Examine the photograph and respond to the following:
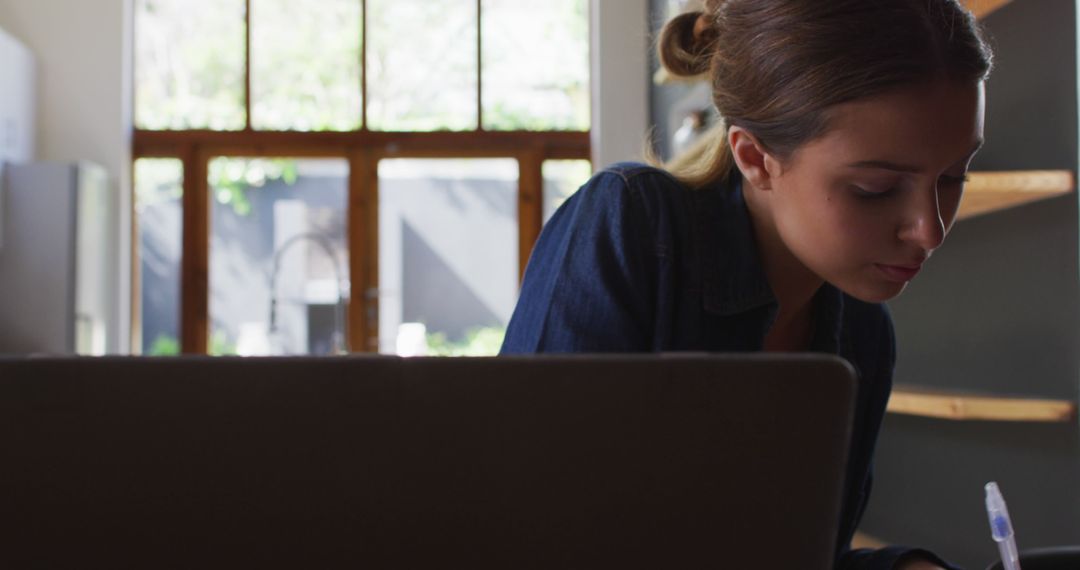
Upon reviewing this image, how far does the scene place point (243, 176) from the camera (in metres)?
6.51

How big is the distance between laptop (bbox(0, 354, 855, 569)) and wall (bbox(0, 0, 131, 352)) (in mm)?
6357

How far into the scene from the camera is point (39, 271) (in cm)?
584

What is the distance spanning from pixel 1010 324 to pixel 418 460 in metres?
2.33

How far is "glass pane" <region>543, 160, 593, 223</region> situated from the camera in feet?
21.8

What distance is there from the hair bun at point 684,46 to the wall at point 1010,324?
1.44m

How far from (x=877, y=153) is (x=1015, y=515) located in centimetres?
192

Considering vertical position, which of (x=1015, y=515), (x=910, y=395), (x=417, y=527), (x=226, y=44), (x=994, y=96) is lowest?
(x=1015, y=515)

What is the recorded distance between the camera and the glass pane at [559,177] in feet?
21.8

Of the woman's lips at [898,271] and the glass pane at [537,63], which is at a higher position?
the glass pane at [537,63]

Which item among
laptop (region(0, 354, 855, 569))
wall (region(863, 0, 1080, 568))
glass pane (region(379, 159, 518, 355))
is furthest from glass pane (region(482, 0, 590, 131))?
laptop (region(0, 354, 855, 569))

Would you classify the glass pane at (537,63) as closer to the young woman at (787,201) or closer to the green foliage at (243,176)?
the green foliage at (243,176)

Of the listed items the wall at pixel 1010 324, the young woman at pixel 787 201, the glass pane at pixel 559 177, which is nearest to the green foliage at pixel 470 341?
the glass pane at pixel 559 177

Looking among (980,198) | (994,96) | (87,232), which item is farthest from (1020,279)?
(87,232)

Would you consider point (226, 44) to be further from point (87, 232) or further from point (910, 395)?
point (910, 395)
